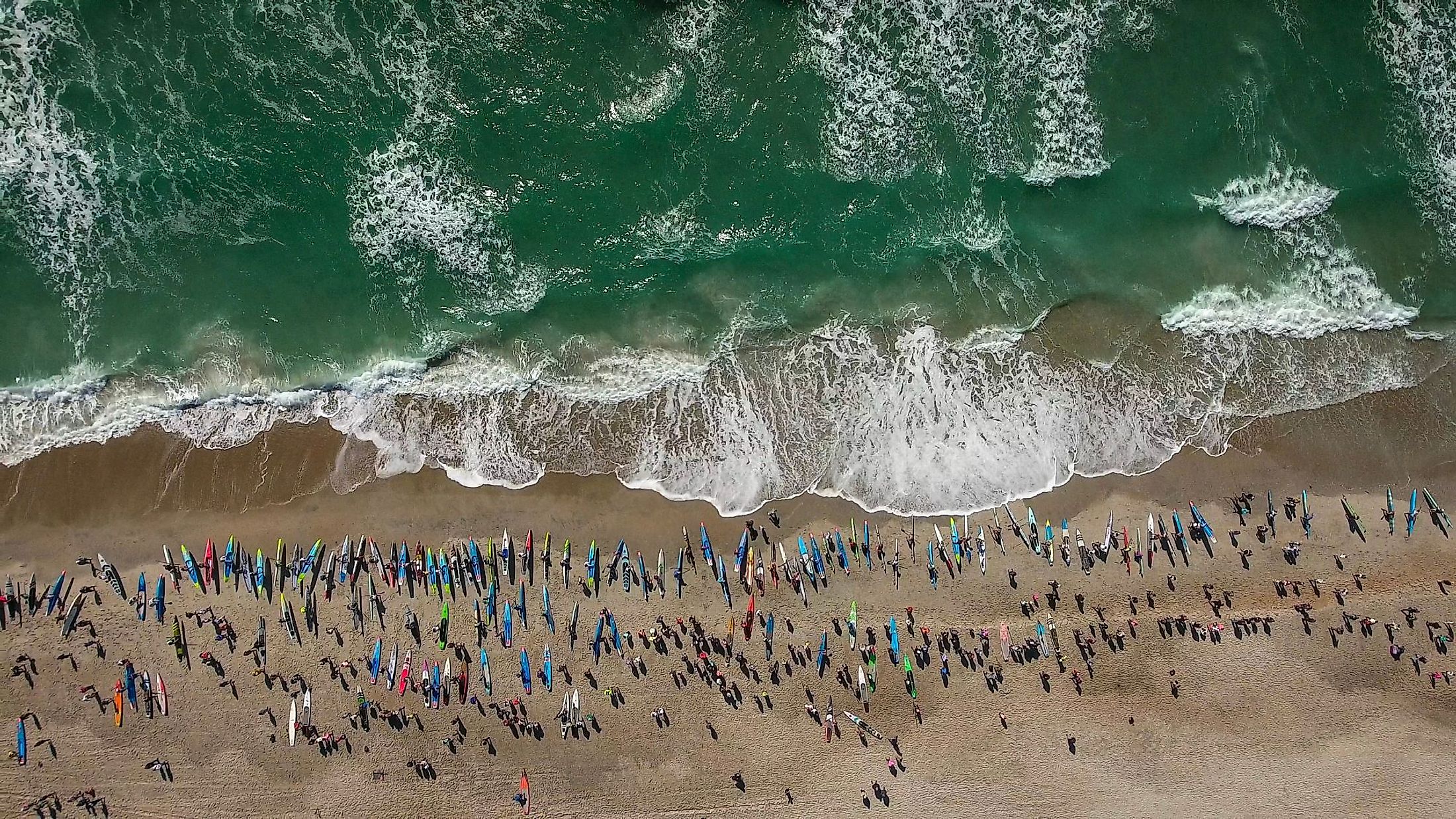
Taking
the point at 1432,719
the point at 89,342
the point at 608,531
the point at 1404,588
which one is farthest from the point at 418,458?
the point at 1432,719

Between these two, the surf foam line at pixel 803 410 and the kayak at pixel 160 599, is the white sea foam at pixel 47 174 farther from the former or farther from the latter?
the kayak at pixel 160 599

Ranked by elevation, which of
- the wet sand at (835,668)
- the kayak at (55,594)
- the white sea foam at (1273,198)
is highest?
the white sea foam at (1273,198)

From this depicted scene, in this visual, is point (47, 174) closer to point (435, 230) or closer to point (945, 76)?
point (435, 230)

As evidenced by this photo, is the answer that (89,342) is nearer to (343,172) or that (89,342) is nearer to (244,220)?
(244,220)

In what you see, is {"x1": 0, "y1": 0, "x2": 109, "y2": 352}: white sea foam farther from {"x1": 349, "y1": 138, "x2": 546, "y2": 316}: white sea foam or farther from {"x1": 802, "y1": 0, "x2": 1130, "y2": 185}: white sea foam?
{"x1": 802, "y1": 0, "x2": 1130, "y2": 185}: white sea foam

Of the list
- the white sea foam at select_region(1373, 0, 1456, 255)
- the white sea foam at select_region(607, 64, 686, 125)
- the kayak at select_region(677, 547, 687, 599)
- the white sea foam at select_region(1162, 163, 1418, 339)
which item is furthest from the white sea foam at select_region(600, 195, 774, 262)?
the white sea foam at select_region(1373, 0, 1456, 255)

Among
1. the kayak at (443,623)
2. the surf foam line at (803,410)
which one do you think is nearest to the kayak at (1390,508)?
the surf foam line at (803,410)
